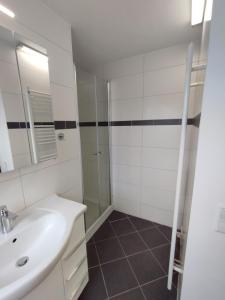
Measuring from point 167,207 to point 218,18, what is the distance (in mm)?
1993

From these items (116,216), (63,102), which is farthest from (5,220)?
(116,216)

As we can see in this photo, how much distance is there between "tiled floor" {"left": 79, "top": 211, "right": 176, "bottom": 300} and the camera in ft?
4.34

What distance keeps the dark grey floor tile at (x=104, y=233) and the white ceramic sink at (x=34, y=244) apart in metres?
1.08

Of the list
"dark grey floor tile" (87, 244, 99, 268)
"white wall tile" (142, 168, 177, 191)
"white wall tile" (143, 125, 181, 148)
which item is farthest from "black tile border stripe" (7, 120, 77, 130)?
"dark grey floor tile" (87, 244, 99, 268)

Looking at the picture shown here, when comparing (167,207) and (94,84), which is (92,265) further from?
(94,84)

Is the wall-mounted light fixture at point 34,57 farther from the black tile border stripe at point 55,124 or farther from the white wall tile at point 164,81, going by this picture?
the white wall tile at point 164,81

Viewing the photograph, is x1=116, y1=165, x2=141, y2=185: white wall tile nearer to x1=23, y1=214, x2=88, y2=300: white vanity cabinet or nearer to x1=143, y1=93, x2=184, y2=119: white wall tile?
x1=143, y1=93, x2=184, y2=119: white wall tile

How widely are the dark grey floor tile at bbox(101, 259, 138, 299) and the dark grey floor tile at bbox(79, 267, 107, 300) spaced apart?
0.17 feet

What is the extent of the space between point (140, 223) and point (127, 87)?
195 centimetres

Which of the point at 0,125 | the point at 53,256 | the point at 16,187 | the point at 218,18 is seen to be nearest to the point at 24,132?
the point at 0,125

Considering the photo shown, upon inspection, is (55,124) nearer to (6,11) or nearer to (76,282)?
(6,11)

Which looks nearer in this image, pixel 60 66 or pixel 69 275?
pixel 69 275

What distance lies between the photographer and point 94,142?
2.18m

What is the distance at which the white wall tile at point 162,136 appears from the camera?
1.85 metres
